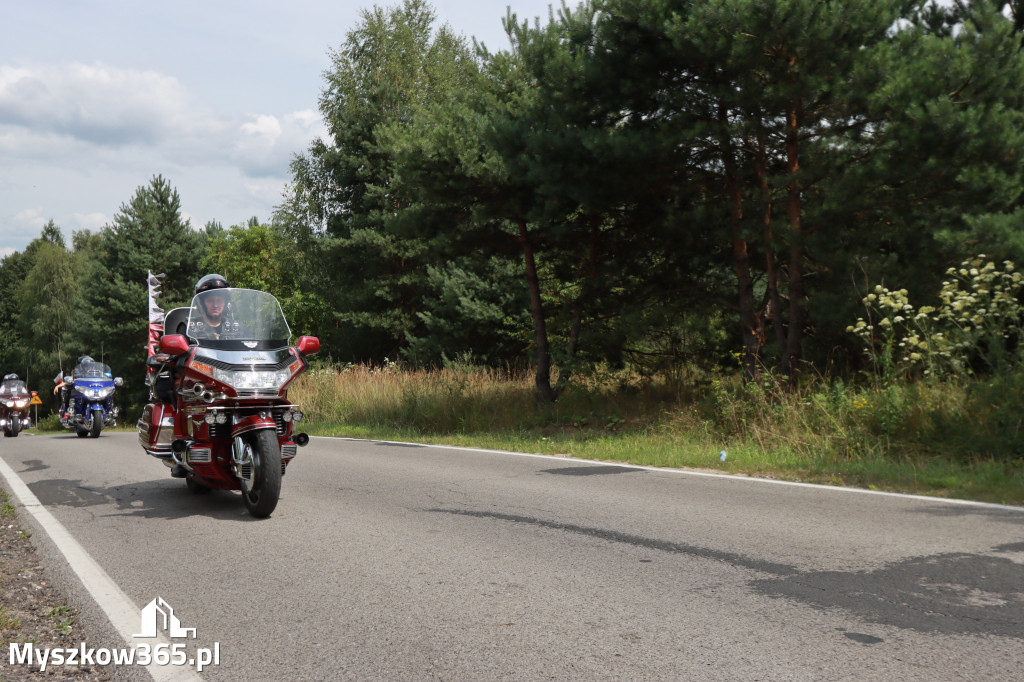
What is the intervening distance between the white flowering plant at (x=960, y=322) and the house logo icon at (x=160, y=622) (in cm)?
784

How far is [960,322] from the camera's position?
10.5 meters

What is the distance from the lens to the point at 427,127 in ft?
58.0

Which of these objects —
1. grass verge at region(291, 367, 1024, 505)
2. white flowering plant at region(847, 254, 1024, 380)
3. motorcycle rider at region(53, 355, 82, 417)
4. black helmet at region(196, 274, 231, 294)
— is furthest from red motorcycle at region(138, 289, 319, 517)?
motorcycle rider at region(53, 355, 82, 417)

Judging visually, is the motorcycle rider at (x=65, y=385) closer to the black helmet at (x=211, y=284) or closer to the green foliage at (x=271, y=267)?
the black helmet at (x=211, y=284)

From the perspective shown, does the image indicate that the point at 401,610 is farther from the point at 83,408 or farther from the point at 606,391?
the point at 83,408

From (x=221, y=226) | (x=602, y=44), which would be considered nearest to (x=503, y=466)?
(x=602, y=44)

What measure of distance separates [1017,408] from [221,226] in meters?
86.9

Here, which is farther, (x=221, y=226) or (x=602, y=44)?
(x=221, y=226)

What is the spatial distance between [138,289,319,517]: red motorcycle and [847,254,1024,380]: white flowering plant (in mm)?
6591

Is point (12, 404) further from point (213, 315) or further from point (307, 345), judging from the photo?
point (307, 345)

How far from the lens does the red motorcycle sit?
7023mm

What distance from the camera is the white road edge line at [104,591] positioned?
365cm

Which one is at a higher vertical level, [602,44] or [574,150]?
[602,44]

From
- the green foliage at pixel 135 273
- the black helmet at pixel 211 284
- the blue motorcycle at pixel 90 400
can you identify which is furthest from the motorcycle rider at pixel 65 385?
the green foliage at pixel 135 273
